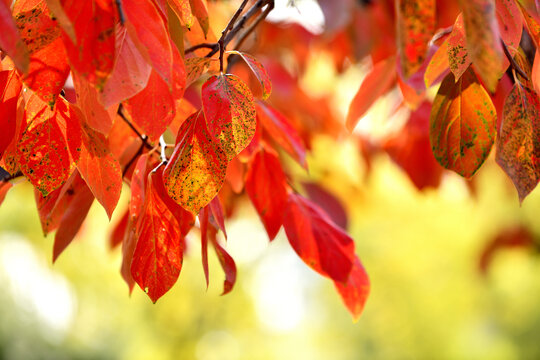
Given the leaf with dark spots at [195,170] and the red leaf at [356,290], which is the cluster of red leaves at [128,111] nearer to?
the leaf with dark spots at [195,170]

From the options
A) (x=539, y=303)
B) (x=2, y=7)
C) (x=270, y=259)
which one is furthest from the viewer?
(x=270, y=259)

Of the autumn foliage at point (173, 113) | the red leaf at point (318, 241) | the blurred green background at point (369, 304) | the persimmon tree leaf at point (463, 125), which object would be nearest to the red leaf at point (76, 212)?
the autumn foliage at point (173, 113)

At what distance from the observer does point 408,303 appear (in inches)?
341

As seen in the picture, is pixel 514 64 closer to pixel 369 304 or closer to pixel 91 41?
pixel 91 41

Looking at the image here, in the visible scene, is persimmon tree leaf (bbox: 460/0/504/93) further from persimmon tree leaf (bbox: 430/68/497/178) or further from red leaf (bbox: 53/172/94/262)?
red leaf (bbox: 53/172/94/262)

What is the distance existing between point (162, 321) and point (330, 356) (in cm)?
369

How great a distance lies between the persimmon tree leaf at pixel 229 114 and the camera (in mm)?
406

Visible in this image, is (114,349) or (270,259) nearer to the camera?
(114,349)

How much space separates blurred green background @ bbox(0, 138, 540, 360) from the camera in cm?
765

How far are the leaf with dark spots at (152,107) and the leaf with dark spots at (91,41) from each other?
7 cm

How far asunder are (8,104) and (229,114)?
18cm

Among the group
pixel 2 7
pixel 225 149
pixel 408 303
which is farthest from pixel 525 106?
pixel 408 303

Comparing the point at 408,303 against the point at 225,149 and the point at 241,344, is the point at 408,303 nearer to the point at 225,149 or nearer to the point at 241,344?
the point at 241,344

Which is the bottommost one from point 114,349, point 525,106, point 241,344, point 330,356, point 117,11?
point 330,356
